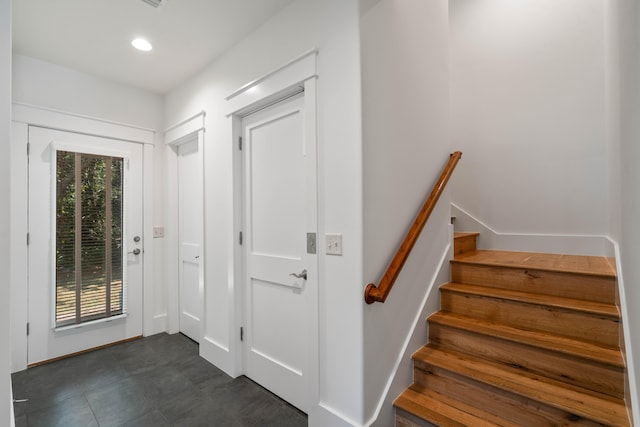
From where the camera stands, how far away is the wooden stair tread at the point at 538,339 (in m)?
1.52

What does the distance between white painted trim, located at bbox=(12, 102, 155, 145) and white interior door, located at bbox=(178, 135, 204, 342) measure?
1.47 feet

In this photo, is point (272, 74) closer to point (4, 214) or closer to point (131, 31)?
point (131, 31)

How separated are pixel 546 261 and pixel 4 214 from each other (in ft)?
10.7

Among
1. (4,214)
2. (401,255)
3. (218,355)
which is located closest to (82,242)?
(218,355)

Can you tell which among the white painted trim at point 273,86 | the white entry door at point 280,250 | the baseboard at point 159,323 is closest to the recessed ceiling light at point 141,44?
the white painted trim at point 273,86

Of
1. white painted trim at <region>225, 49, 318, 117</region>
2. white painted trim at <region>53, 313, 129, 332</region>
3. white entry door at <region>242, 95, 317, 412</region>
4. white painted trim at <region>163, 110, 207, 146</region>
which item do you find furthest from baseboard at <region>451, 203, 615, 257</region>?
white painted trim at <region>53, 313, 129, 332</region>

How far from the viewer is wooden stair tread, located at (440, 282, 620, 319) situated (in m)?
1.68

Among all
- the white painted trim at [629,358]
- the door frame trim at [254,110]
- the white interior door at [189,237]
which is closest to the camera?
the white painted trim at [629,358]

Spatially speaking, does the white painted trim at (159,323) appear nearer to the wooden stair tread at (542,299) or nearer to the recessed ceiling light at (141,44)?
the recessed ceiling light at (141,44)

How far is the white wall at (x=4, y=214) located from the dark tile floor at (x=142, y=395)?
0.86 meters

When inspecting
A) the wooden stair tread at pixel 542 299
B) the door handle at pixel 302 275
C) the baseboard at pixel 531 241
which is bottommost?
the wooden stair tread at pixel 542 299

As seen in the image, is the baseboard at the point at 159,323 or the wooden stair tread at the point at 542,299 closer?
the wooden stair tread at the point at 542,299

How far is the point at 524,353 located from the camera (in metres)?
1.71

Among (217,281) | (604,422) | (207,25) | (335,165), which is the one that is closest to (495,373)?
(604,422)
